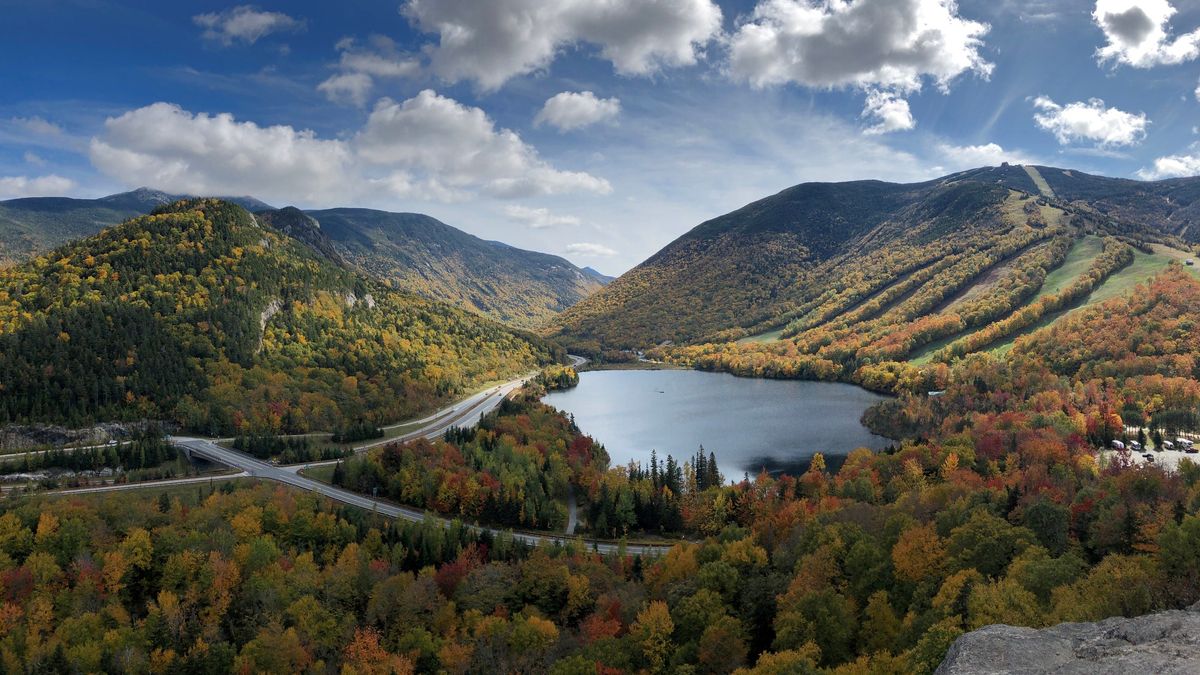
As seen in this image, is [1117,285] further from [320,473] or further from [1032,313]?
[320,473]

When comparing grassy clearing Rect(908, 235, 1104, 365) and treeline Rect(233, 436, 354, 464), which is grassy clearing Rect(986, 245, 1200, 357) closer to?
grassy clearing Rect(908, 235, 1104, 365)

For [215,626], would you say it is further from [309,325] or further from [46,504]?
[309,325]

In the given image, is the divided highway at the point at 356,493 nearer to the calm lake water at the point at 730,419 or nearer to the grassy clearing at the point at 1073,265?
the calm lake water at the point at 730,419

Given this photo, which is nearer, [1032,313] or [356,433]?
[356,433]

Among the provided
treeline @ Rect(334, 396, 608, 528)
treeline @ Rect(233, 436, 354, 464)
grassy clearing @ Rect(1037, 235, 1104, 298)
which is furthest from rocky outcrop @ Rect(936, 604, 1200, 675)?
grassy clearing @ Rect(1037, 235, 1104, 298)

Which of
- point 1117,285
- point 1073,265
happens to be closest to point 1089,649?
point 1117,285

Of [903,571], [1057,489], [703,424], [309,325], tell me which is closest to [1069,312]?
[703,424]
